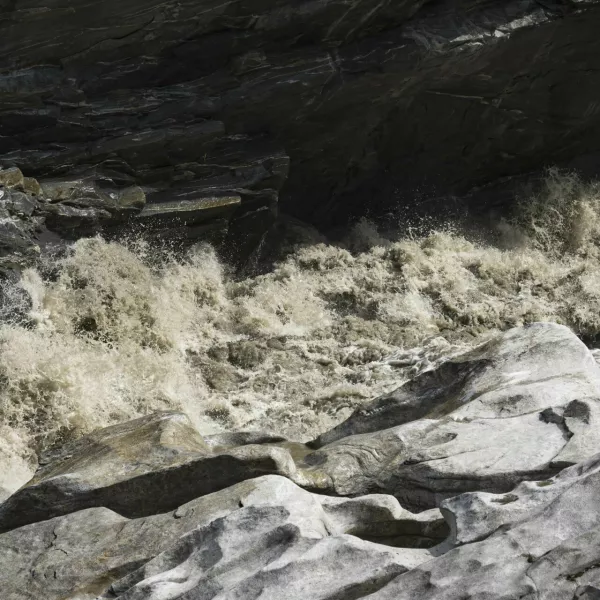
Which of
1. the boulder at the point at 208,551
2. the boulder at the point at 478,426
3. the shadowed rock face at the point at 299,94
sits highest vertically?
the shadowed rock face at the point at 299,94

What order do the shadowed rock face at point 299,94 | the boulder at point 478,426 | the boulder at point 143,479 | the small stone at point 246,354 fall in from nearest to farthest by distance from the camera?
1. the boulder at point 478,426
2. the boulder at point 143,479
3. the small stone at point 246,354
4. the shadowed rock face at point 299,94

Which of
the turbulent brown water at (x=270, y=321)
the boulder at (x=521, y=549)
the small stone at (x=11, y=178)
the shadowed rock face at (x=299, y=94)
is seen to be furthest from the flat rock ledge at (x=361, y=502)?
the shadowed rock face at (x=299, y=94)

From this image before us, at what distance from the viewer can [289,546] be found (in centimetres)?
490

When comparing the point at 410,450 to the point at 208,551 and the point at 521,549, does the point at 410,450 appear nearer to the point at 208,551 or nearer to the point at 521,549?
the point at 208,551

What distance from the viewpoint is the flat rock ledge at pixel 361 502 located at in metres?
4.60

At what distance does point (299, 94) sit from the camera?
12430mm

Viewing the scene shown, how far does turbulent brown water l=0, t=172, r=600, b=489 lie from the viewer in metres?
10.2

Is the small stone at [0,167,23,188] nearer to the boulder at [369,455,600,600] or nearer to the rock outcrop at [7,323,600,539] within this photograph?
the rock outcrop at [7,323,600,539]

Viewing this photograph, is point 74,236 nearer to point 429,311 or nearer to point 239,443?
point 429,311

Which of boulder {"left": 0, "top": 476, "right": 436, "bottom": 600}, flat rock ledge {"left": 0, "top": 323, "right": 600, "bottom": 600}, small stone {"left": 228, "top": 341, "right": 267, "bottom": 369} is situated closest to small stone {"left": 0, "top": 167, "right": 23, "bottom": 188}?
small stone {"left": 228, "top": 341, "right": 267, "bottom": 369}

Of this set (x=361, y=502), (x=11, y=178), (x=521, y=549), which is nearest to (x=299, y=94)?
(x=11, y=178)

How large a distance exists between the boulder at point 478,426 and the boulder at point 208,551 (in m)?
0.43

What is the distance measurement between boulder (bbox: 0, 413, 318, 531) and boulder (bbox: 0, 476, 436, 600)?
0.20 meters

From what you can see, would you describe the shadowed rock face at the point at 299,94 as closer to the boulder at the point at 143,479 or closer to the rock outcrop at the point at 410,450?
the rock outcrop at the point at 410,450
